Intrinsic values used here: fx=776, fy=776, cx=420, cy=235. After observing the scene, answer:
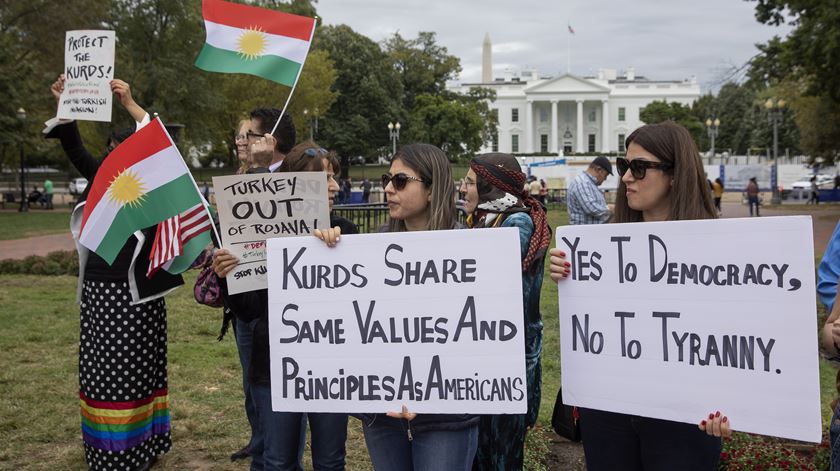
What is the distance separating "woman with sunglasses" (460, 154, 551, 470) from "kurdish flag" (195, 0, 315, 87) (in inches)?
50.8

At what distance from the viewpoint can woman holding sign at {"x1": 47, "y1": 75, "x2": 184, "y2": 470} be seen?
4473mm

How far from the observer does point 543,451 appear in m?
4.98

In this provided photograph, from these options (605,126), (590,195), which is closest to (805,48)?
(590,195)

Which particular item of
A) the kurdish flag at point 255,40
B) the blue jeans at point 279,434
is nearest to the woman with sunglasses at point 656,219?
the blue jeans at point 279,434

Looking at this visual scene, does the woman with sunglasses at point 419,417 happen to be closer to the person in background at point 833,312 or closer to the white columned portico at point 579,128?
the person in background at point 833,312

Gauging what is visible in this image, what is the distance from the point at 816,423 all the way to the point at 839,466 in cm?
20

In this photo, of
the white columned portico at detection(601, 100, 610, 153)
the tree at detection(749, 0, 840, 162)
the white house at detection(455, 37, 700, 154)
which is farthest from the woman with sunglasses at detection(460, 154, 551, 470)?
the white columned portico at detection(601, 100, 610, 153)

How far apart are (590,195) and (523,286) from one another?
6035 millimetres

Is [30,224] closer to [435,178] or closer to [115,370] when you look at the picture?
[115,370]

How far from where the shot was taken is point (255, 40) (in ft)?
14.1

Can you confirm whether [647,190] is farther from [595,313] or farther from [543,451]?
[543,451]

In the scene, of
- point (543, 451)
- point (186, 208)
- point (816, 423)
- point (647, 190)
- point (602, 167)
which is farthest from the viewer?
point (602, 167)

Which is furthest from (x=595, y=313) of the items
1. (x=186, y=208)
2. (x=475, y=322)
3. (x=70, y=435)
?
(x=70, y=435)

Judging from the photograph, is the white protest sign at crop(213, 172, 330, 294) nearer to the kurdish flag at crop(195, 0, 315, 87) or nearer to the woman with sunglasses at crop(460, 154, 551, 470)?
the woman with sunglasses at crop(460, 154, 551, 470)
